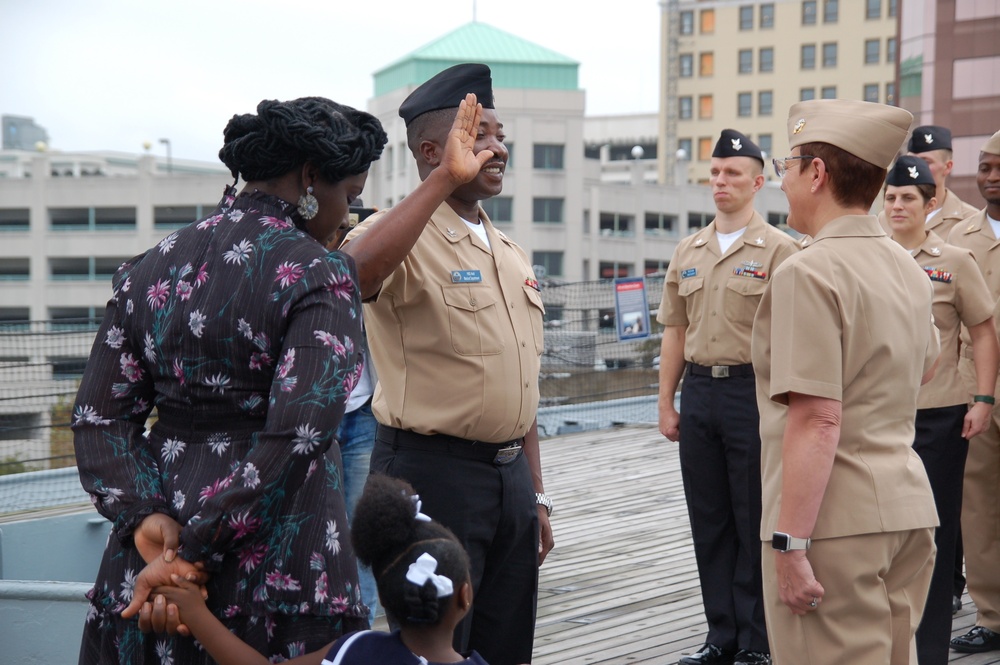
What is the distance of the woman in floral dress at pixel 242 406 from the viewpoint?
2.05 meters

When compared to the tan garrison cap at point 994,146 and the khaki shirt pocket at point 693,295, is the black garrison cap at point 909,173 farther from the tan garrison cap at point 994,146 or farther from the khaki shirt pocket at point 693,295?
the khaki shirt pocket at point 693,295

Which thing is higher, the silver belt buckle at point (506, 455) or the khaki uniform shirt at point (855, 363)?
the khaki uniform shirt at point (855, 363)

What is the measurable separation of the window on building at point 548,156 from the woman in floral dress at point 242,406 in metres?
65.2

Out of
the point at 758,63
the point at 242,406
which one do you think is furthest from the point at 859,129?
the point at 758,63

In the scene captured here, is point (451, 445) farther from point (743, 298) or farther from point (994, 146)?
point (994, 146)

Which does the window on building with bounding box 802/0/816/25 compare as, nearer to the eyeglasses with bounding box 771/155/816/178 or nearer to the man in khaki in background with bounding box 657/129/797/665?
the man in khaki in background with bounding box 657/129/797/665

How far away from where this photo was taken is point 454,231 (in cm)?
311

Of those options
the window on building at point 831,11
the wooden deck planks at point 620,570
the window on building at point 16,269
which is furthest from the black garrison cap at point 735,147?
the window on building at point 831,11

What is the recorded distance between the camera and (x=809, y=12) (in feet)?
250

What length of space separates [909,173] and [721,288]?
80cm

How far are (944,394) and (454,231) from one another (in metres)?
2.12

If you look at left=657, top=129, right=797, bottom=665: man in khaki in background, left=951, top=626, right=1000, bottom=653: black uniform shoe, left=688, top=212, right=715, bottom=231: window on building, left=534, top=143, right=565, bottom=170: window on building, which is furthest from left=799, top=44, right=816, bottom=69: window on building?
left=951, top=626, right=1000, bottom=653: black uniform shoe

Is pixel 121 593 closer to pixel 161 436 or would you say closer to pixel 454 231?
pixel 161 436

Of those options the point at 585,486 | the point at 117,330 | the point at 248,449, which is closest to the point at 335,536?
the point at 248,449
